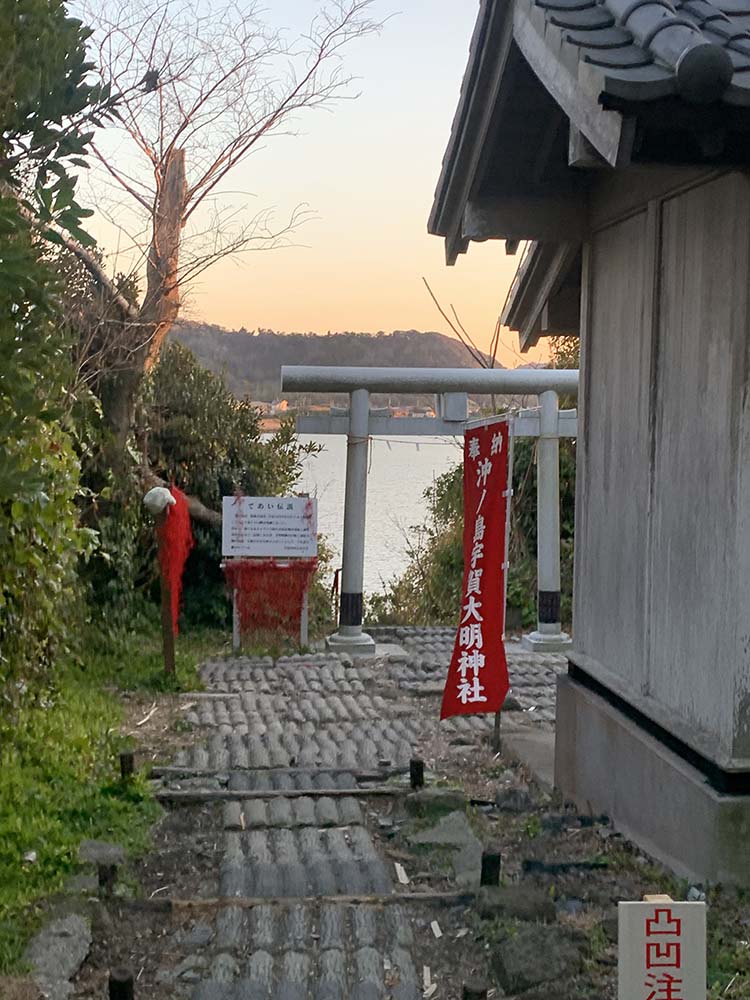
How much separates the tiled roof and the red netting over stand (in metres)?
8.96

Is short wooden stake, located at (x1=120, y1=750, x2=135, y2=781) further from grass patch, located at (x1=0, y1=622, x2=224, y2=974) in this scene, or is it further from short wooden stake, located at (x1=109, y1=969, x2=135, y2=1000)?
short wooden stake, located at (x1=109, y1=969, x2=135, y2=1000)

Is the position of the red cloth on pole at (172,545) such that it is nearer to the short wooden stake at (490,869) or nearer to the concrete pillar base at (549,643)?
the concrete pillar base at (549,643)

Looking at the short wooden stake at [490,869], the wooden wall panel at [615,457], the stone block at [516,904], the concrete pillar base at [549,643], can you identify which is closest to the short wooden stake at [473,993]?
the stone block at [516,904]

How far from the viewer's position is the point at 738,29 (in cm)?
412

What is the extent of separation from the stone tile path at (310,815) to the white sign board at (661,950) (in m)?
1.52

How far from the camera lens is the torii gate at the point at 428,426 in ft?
41.3

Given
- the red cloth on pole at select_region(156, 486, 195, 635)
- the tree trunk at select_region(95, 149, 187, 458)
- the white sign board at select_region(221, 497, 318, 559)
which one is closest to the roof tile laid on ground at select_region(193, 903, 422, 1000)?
the red cloth on pole at select_region(156, 486, 195, 635)

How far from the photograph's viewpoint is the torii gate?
12.6 meters

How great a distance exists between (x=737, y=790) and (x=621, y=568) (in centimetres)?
167

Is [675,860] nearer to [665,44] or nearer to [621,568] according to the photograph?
[621,568]

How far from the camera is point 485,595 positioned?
773cm

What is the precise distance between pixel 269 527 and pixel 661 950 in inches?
403

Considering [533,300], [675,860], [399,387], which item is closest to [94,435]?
[399,387]

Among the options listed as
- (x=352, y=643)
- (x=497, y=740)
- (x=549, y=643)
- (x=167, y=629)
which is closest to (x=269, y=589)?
(x=352, y=643)
